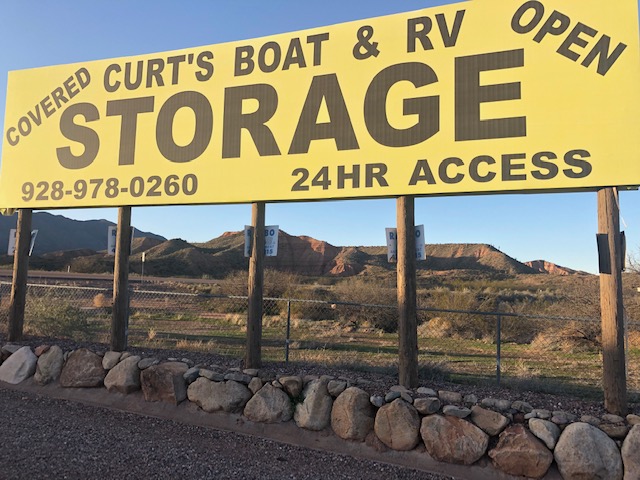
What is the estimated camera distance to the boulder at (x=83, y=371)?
278 inches

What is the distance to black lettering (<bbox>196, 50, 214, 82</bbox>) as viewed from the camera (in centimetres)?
773

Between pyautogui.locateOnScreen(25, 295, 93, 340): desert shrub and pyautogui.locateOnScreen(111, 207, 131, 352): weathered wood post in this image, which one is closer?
pyautogui.locateOnScreen(111, 207, 131, 352): weathered wood post

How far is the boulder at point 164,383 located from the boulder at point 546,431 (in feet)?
14.2

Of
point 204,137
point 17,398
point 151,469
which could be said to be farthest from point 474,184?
point 17,398

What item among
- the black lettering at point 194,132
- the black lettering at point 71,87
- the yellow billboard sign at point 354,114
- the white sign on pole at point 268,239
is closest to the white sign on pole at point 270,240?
the white sign on pole at point 268,239

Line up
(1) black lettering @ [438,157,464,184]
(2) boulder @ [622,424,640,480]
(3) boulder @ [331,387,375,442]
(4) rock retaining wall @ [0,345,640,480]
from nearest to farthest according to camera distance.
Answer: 1. (2) boulder @ [622,424,640,480]
2. (4) rock retaining wall @ [0,345,640,480]
3. (3) boulder @ [331,387,375,442]
4. (1) black lettering @ [438,157,464,184]

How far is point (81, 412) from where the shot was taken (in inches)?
252

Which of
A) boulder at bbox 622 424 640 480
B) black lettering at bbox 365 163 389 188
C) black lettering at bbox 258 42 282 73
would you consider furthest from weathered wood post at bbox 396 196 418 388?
black lettering at bbox 258 42 282 73

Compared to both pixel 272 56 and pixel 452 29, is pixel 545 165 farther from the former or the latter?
pixel 272 56

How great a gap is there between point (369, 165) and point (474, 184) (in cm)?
141

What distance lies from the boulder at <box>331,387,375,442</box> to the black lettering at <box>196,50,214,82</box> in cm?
534

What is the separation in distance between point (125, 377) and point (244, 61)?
5065 millimetres

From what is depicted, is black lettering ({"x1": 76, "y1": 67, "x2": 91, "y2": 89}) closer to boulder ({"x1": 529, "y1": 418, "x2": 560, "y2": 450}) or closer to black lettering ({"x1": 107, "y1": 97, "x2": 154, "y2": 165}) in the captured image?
black lettering ({"x1": 107, "y1": 97, "x2": 154, "y2": 165})

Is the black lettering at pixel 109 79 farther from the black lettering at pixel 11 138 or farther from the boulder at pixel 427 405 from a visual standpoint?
the boulder at pixel 427 405
